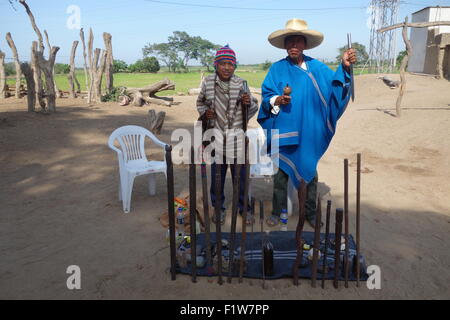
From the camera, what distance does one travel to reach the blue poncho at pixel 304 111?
338cm

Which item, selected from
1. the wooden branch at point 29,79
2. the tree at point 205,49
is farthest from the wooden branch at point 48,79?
the tree at point 205,49

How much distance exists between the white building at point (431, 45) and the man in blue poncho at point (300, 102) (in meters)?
14.5

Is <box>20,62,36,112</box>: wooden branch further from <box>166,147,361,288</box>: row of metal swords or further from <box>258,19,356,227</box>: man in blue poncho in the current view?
<box>166,147,361,288</box>: row of metal swords

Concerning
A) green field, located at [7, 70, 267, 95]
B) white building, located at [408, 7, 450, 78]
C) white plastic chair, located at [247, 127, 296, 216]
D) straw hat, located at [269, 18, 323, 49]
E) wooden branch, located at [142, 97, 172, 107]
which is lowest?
white plastic chair, located at [247, 127, 296, 216]

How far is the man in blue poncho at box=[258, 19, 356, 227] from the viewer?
3.38 meters

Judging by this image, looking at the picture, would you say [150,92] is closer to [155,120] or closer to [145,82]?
[155,120]

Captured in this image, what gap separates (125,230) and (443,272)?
2.93 m

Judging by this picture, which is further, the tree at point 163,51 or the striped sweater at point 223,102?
the tree at point 163,51

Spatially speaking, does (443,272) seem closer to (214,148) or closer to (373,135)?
(214,148)

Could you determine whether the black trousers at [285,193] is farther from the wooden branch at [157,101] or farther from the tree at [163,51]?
the tree at [163,51]

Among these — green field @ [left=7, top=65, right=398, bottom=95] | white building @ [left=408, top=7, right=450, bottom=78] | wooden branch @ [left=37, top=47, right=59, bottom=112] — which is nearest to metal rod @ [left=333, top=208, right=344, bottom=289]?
wooden branch @ [left=37, top=47, right=59, bottom=112]

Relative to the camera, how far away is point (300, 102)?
11.2 feet

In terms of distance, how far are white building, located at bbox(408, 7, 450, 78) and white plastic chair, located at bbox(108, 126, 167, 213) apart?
599 inches
